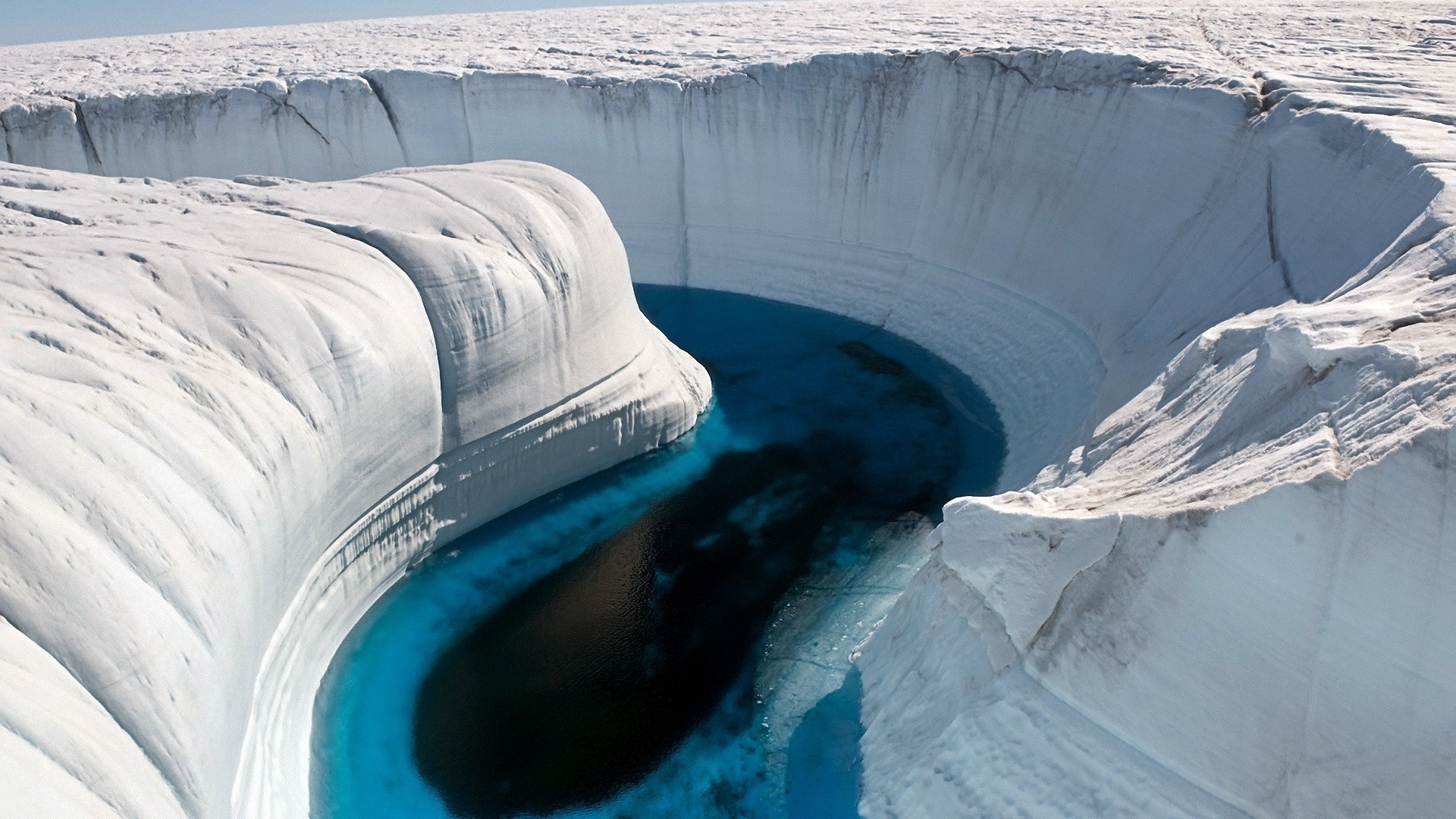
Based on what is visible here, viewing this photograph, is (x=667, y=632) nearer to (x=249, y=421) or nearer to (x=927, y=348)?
(x=249, y=421)

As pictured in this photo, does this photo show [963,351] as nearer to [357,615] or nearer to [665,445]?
[665,445]

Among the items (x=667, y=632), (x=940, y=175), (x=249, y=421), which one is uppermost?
(x=249, y=421)

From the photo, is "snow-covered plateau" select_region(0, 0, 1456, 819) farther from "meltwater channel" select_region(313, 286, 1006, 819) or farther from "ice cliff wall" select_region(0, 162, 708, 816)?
"meltwater channel" select_region(313, 286, 1006, 819)

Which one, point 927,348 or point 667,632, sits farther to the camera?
point 927,348

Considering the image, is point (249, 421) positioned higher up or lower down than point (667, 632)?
higher up

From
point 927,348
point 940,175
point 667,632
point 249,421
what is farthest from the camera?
point 940,175

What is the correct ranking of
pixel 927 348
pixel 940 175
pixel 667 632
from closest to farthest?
1. pixel 667 632
2. pixel 927 348
3. pixel 940 175

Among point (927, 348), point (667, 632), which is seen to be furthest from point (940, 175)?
point (667, 632)

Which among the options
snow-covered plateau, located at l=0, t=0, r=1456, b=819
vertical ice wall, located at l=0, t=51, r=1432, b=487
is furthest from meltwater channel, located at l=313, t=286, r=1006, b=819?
vertical ice wall, located at l=0, t=51, r=1432, b=487
